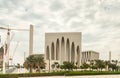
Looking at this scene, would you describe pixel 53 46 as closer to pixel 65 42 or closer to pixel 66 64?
pixel 65 42

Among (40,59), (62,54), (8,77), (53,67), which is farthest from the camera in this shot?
(62,54)

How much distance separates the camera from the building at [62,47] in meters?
120

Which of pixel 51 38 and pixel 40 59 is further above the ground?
pixel 51 38

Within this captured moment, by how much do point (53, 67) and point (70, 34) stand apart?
17.5 metres

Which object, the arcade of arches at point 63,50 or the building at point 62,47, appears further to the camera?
the arcade of arches at point 63,50

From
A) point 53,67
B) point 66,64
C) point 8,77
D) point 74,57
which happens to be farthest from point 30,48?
point 8,77

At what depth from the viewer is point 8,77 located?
100ft

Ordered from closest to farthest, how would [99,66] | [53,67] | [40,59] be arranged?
[40,59], [99,66], [53,67]

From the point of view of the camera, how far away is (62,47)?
12444 cm

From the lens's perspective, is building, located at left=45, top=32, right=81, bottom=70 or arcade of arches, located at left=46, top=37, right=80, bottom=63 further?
arcade of arches, located at left=46, top=37, right=80, bottom=63

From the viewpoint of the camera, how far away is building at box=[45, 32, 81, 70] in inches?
4712

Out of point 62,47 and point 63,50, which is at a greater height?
point 62,47

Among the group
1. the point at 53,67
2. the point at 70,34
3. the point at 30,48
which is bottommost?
the point at 53,67

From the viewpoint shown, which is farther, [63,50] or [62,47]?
[63,50]
